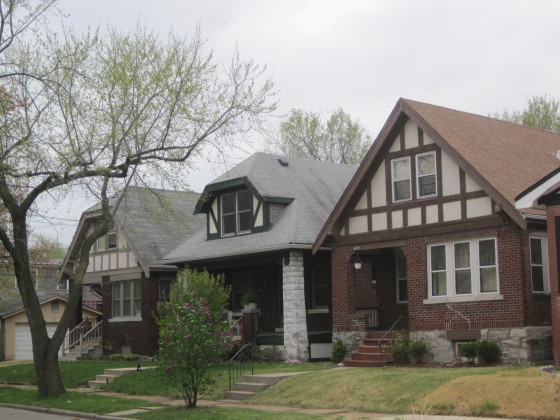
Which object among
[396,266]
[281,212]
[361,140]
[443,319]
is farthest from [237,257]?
[361,140]

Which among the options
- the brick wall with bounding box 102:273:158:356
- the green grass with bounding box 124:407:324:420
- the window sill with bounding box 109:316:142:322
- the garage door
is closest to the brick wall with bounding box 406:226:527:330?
the green grass with bounding box 124:407:324:420

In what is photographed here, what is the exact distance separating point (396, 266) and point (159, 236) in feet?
41.2

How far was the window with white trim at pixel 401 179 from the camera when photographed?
24.9 m

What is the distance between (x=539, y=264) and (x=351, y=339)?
21.4 feet

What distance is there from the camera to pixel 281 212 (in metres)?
30.4

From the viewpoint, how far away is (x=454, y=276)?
23547 millimetres

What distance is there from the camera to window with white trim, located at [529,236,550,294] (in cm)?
2250

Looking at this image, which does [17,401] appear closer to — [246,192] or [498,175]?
[246,192]

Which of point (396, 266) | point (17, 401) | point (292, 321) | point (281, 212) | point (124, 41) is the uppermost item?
point (124, 41)

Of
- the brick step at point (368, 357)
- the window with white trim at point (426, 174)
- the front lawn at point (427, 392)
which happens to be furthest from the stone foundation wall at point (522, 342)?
the window with white trim at point (426, 174)

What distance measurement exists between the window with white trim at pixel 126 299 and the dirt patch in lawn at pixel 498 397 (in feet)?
70.4

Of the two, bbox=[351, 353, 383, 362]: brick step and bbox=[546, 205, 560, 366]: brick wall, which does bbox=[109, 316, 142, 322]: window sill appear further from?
bbox=[546, 205, 560, 366]: brick wall

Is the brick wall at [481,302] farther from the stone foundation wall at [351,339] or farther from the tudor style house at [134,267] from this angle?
the tudor style house at [134,267]

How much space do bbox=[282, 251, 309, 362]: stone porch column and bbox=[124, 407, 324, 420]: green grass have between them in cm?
881
